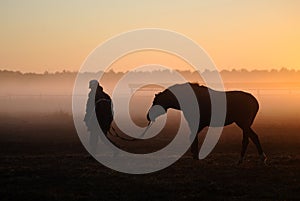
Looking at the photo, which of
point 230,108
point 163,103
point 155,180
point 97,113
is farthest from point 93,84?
point 155,180

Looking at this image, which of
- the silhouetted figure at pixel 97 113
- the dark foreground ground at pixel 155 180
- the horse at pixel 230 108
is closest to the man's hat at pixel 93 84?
the silhouetted figure at pixel 97 113

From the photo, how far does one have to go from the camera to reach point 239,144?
25828 mm

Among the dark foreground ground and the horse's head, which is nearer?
the dark foreground ground

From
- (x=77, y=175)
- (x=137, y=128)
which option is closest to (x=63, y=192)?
(x=77, y=175)

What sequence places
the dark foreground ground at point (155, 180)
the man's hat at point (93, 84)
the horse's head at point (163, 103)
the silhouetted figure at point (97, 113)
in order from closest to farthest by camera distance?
the dark foreground ground at point (155, 180) < the horse's head at point (163, 103) < the silhouetted figure at point (97, 113) < the man's hat at point (93, 84)

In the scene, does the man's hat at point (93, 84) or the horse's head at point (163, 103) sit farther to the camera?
the man's hat at point (93, 84)

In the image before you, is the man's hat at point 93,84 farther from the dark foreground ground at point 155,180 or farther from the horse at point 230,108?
the dark foreground ground at point 155,180

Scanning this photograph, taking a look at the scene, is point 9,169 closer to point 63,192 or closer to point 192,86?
point 63,192

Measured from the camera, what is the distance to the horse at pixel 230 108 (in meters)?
16.8

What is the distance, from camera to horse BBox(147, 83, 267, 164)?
55.3 feet

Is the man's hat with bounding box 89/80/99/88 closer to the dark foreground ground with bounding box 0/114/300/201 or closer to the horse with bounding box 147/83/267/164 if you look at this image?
the horse with bounding box 147/83/267/164

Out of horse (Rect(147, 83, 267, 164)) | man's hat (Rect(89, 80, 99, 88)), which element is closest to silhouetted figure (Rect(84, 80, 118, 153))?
man's hat (Rect(89, 80, 99, 88))

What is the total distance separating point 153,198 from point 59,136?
20.4 metres

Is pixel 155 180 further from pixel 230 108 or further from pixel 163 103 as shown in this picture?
pixel 163 103
